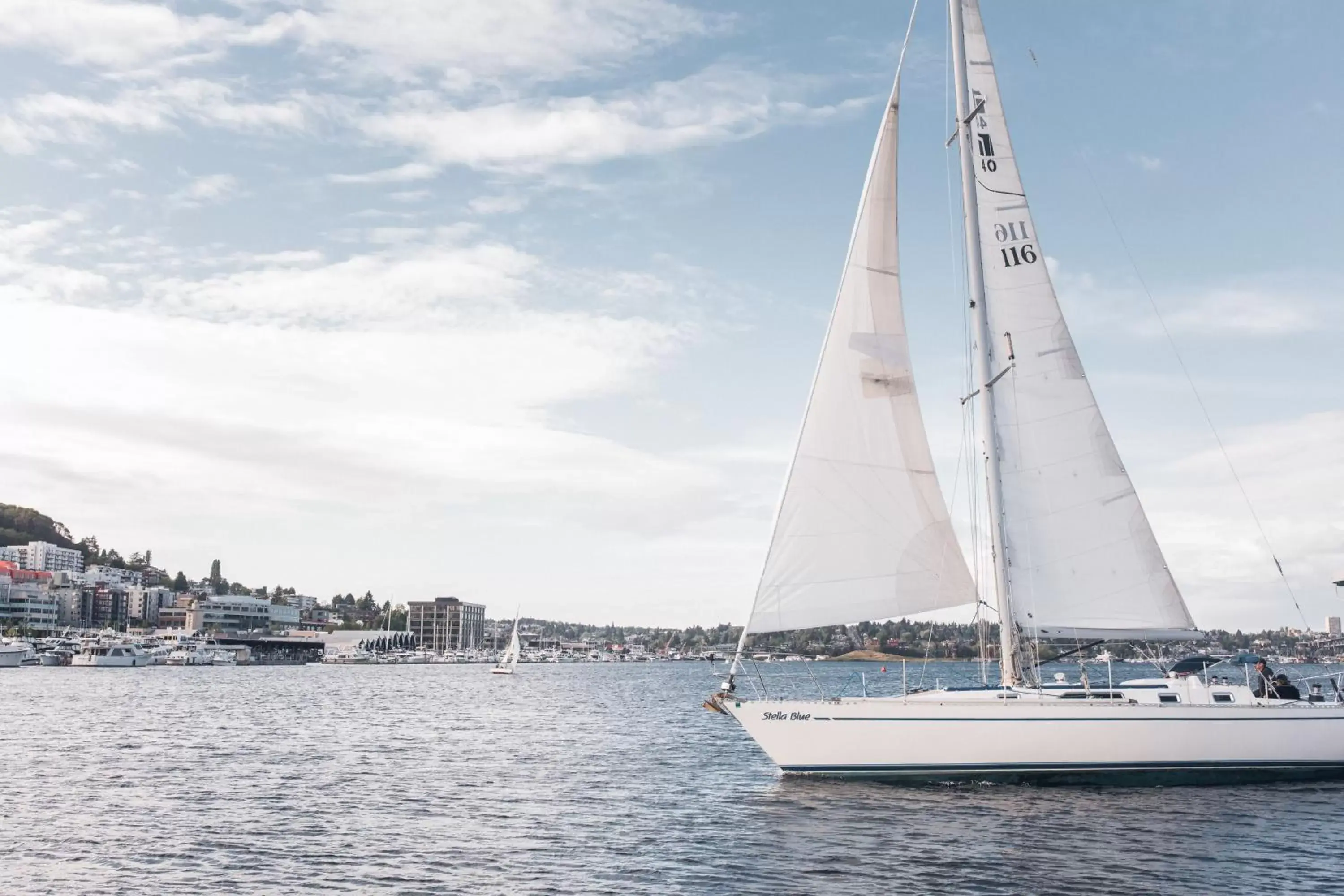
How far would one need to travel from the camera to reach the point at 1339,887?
57.4 feet

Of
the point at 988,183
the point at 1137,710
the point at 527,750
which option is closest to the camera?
the point at 1137,710

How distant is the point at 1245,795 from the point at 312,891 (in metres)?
20.3

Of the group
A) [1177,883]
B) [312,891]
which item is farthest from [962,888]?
[312,891]

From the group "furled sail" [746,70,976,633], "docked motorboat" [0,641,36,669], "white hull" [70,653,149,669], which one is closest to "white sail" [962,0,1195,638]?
"furled sail" [746,70,976,633]

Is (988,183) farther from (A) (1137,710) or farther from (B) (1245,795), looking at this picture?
(B) (1245,795)

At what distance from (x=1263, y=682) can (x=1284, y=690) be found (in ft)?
1.68

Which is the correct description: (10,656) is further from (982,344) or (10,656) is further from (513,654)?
(982,344)

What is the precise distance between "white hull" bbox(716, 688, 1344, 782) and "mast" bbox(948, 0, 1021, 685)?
1.61 meters

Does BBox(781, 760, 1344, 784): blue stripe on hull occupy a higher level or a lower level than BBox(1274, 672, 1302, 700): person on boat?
Answer: lower

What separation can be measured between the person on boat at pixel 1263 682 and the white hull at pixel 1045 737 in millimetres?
730

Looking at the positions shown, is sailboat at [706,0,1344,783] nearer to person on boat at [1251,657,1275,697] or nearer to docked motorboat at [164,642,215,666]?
person on boat at [1251,657,1275,697]

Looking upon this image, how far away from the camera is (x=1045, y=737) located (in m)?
23.9

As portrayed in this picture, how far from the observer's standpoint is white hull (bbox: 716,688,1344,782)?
78.7 feet

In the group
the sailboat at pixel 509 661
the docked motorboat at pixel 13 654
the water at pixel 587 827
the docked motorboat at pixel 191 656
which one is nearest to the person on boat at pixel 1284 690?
the water at pixel 587 827
